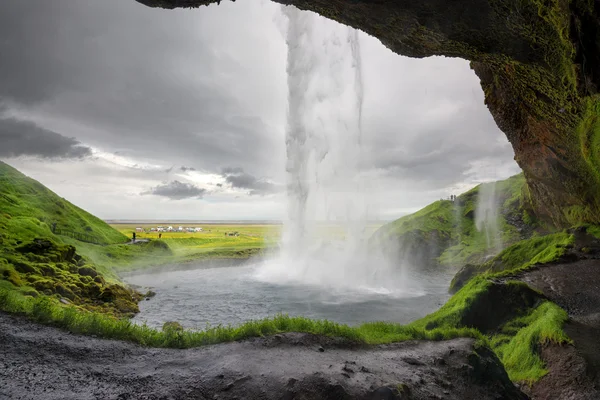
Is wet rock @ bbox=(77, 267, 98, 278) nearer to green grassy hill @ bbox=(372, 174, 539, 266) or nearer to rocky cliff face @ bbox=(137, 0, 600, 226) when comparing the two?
rocky cliff face @ bbox=(137, 0, 600, 226)

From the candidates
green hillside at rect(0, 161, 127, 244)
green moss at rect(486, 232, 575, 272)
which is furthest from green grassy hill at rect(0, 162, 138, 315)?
green moss at rect(486, 232, 575, 272)

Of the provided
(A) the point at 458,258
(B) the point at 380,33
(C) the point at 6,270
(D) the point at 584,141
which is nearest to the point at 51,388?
(B) the point at 380,33

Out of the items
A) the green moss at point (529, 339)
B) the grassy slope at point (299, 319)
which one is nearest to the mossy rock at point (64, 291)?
the grassy slope at point (299, 319)

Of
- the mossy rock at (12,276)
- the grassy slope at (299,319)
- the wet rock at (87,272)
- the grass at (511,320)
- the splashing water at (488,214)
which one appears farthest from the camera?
the splashing water at (488,214)

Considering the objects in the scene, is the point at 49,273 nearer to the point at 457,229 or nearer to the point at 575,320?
the point at 575,320

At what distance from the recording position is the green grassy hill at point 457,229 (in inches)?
1919

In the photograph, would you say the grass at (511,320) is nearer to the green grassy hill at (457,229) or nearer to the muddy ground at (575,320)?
the muddy ground at (575,320)

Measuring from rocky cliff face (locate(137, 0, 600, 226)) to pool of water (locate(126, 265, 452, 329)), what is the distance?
1671 cm

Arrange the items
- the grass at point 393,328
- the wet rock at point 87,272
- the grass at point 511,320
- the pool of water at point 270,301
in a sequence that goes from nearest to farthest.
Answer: the grass at point 393,328 → the grass at point 511,320 → the pool of water at point 270,301 → the wet rock at point 87,272

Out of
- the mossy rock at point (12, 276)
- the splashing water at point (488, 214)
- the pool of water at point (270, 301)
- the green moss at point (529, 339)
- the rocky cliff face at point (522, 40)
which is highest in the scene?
the rocky cliff face at point (522, 40)

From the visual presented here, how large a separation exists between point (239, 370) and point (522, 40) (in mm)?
15389

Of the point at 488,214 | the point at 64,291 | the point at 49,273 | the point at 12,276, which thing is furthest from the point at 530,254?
the point at 488,214

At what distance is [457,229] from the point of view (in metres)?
60.9

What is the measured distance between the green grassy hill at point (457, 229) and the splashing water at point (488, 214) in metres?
0.58
